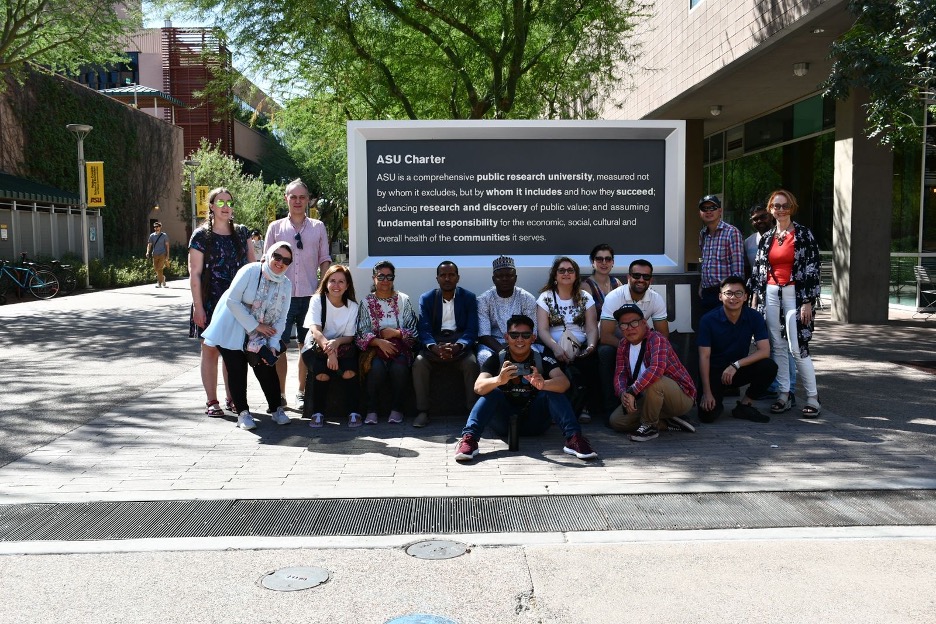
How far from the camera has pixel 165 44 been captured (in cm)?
5347

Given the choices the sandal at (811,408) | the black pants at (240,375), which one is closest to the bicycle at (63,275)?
the black pants at (240,375)

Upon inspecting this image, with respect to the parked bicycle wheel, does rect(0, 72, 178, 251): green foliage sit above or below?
above

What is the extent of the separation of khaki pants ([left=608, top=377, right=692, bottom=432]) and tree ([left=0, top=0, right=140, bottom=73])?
656 inches

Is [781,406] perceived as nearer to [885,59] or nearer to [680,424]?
[680,424]

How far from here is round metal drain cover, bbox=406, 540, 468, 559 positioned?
13.3ft

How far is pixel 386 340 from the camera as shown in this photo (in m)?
6.89

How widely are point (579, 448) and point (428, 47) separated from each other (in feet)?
39.1

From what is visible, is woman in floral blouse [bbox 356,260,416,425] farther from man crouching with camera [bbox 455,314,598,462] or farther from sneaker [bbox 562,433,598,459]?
sneaker [bbox 562,433,598,459]

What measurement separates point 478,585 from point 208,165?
43.1 metres

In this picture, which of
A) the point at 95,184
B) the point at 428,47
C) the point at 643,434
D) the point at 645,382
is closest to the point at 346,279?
the point at 645,382

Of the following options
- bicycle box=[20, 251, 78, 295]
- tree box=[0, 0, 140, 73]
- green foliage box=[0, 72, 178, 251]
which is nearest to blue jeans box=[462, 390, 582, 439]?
tree box=[0, 0, 140, 73]

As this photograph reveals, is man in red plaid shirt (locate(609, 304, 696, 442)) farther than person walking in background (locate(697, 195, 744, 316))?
No

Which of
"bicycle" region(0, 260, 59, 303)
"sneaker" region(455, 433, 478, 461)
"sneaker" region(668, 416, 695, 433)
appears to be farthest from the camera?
"bicycle" region(0, 260, 59, 303)

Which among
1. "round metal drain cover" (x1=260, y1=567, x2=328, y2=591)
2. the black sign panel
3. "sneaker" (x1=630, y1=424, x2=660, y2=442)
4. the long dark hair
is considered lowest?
"round metal drain cover" (x1=260, y1=567, x2=328, y2=591)
